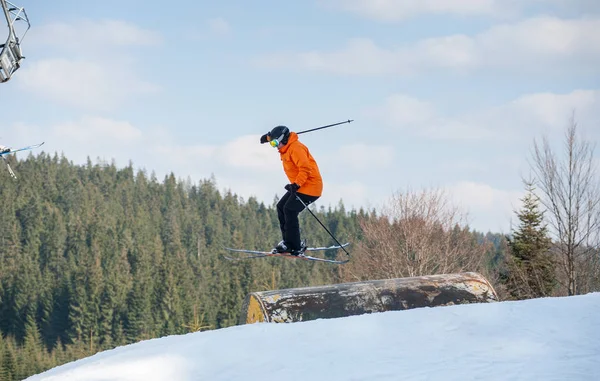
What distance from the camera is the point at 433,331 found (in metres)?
6.87

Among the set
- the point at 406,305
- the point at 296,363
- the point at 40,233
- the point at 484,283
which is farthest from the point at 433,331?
the point at 40,233

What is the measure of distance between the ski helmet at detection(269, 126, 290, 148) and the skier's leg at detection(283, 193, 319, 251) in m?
1.02

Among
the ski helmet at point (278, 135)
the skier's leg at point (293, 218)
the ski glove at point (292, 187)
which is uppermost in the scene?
the ski helmet at point (278, 135)

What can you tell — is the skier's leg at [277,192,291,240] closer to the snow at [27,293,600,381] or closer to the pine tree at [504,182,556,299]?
the snow at [27,293,600,381]

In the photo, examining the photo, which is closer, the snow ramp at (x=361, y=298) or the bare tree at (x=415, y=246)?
the snow ramp at (x=361, y=298)

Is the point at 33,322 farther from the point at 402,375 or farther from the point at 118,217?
the point at 402,375

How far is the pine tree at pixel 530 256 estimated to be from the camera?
30906 millimetres

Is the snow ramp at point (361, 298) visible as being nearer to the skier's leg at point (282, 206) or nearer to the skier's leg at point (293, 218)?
the skier's leg at point (293, 218)

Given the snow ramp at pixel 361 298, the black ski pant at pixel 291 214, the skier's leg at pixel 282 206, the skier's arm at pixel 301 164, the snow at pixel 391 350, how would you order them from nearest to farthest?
the snow at pixel 391 350 → the snow ramp at pixel 361 298 → the skier's arm at pixel 301 164 → the black ski pant at pixel 291 214 → the skier's leg at pixel 282 206

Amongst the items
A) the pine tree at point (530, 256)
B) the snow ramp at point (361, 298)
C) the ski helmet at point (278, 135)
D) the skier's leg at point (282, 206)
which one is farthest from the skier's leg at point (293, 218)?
the pine tree at point (530, 256)

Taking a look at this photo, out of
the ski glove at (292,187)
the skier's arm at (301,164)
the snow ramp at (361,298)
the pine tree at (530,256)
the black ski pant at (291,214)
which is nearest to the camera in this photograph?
the snow ramp at (361,298)

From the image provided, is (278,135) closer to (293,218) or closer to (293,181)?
(293,181)

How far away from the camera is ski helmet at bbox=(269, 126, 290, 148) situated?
11148mm

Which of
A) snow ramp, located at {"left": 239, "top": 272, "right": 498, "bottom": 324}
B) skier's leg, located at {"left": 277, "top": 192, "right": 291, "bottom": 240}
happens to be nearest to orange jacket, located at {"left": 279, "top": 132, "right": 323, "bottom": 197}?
skier's leg, located at {"left": 277, "top": 192, "right": 291, "bottom": 240}
